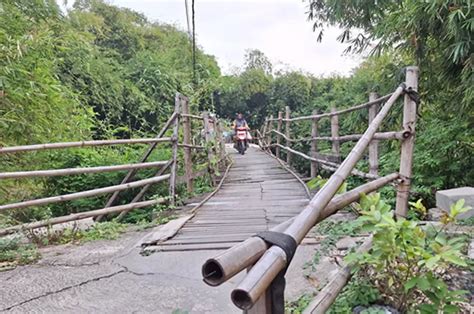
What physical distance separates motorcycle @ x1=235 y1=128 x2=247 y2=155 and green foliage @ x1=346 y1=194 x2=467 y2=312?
8.57 metres

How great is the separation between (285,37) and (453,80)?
14556 millimetres

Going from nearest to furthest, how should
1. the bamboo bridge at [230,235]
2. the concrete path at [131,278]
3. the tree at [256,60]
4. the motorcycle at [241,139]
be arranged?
the bamboo bridge at [230,235], the concrete path at [131,278], the motorcycle at [241,139], the tree at [256,60]

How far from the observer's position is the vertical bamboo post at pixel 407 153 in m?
2.04

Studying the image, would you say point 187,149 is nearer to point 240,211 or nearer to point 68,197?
point 240,211

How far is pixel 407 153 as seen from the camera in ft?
6.77

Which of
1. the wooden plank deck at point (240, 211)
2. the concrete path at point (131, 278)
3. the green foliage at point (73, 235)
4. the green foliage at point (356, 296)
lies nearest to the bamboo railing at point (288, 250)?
the green foliage at point (356, 296)

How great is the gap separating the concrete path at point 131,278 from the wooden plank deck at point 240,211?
1cm

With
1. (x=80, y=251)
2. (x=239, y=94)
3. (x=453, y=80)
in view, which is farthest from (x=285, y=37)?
(x=80, y=251)

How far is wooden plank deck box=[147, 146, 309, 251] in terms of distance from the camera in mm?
2627

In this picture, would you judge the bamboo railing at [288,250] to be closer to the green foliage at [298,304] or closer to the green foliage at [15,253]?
the green foliage at [298,304]

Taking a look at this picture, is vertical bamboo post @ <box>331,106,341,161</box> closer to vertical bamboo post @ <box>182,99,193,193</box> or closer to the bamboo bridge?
the bamboo bridge

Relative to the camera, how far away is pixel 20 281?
2055mm

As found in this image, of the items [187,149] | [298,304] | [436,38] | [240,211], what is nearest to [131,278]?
[298,304]

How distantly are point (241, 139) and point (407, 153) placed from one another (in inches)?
316
